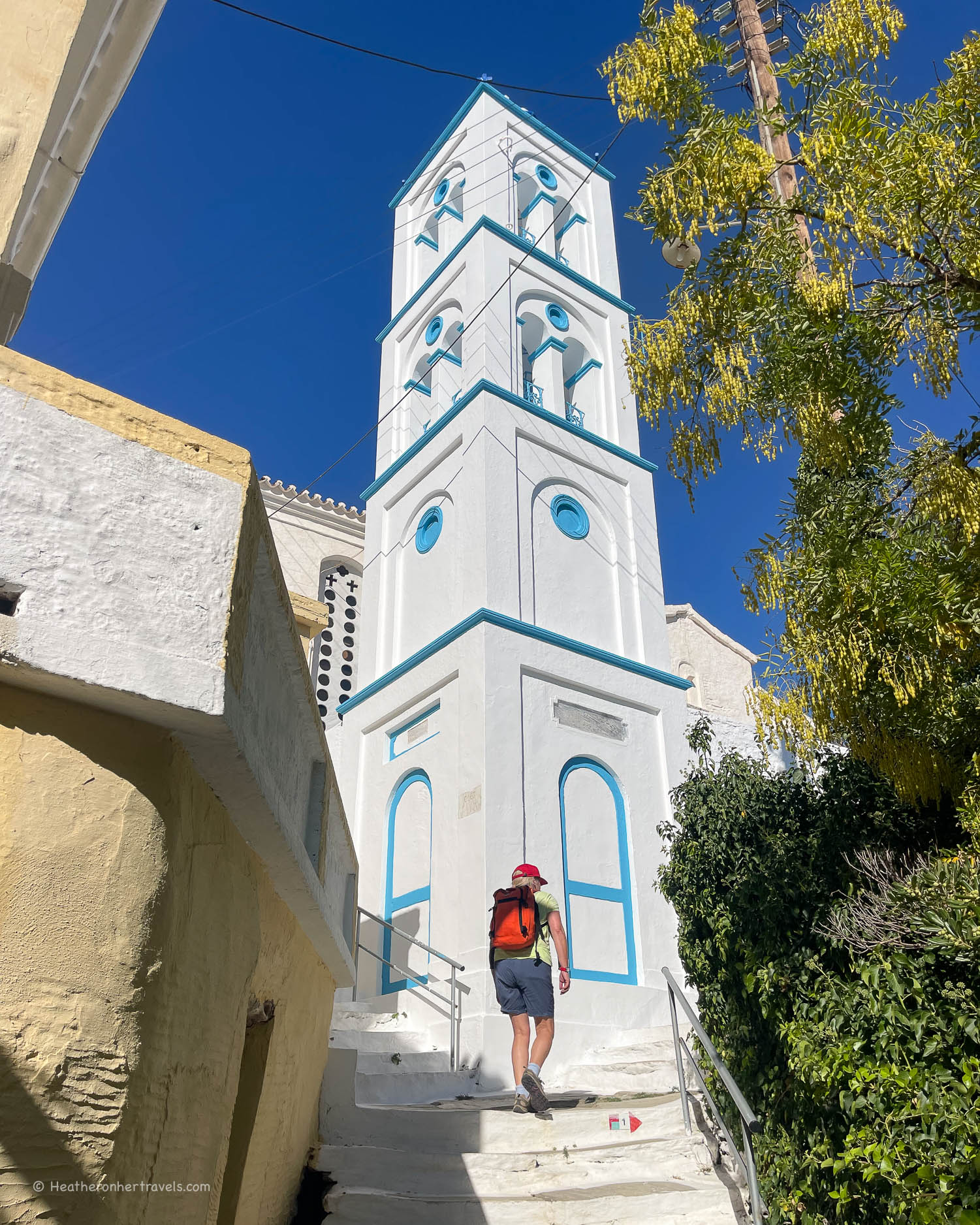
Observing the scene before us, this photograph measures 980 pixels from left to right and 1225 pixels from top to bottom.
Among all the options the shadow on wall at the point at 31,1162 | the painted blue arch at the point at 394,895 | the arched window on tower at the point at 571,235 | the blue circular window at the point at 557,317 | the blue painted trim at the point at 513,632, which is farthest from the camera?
the arched window on tower at the point at 571,235

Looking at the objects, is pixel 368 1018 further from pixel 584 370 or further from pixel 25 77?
pixel 584 370

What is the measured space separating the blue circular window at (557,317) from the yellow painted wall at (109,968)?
1370cm

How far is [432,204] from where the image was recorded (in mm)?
18422

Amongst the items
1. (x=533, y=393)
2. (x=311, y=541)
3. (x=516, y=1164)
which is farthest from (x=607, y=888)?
(x=311, y=541)

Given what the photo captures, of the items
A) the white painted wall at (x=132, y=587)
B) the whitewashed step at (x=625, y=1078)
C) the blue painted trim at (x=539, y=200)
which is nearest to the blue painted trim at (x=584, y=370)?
the blue painted trim at (x=539, y=200)

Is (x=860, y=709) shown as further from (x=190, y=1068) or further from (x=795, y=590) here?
(x=190, y=1068)

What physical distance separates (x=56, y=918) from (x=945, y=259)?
18.2 ft

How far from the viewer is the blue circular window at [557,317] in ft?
51.3

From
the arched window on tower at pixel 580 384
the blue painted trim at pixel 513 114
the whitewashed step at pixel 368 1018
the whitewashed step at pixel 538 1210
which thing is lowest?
the whitewashed step at pixel 538 1210

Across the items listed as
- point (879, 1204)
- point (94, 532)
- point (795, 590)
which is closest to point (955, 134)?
point (795, 590)

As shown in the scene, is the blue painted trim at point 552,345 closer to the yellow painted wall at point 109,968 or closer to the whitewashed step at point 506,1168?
the whitewashed step at point 506,1168

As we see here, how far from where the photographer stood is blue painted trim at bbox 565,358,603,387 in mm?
15852

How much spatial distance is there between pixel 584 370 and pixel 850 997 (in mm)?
12599

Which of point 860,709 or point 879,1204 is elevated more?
point 860,709
